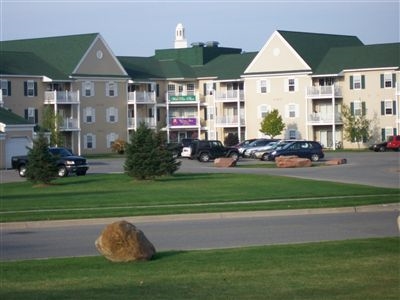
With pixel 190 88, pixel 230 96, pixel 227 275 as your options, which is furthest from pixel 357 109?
pixel 227 275

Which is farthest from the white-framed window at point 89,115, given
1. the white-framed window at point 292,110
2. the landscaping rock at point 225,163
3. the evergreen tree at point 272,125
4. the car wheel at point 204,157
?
the landscaping rock at point 225,163

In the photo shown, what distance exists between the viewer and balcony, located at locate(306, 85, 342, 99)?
8775cm

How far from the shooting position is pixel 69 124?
85.4m

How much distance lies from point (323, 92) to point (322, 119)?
2.59m

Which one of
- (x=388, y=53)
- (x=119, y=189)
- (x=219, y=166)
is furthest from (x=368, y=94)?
(x=119, y=189)

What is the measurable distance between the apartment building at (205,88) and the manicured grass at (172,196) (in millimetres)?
42065

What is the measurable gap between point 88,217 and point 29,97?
59.9 m

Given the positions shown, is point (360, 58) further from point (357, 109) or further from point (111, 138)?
point (111, 138)

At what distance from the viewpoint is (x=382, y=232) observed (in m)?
20.5

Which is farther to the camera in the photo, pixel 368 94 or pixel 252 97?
pixel 252 97

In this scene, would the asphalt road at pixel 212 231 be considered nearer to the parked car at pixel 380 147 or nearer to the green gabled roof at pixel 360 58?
the parked car at pixel 380 147

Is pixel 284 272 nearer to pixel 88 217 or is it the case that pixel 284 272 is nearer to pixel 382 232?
pixel 382 232

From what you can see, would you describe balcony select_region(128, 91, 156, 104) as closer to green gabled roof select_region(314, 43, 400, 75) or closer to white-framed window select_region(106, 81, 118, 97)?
white-framed window select_region(106, 81, 118, 97)

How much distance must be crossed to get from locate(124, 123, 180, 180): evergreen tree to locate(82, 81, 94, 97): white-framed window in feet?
156
